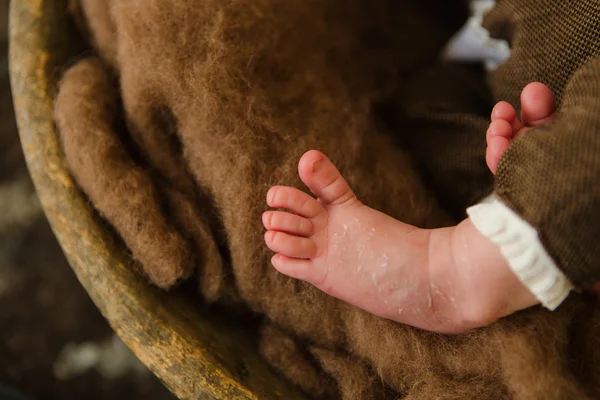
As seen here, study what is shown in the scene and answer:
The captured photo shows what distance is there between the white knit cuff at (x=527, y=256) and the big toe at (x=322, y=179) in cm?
17

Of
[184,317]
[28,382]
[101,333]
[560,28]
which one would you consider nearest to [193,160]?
[184,317]

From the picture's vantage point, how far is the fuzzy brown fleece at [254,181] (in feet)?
1.91

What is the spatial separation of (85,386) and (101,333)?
0.12 meters

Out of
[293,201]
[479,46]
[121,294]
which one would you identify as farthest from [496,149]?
[121,294]

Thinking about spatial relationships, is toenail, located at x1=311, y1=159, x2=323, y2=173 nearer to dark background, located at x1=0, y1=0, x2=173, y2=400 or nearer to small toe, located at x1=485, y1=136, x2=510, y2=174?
small toe, located at x1=485, y1=136, x2=510, y2=174

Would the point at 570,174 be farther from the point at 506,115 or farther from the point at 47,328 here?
the point at 47,328

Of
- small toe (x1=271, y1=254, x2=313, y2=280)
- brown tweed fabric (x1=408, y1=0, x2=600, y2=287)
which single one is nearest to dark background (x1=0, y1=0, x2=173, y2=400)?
small toe (x1=271, y1=254, x2=313, y2=280)

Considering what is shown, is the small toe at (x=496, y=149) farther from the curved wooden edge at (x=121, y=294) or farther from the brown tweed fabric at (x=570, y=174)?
the curved wooden edge at (x=121, y=294)

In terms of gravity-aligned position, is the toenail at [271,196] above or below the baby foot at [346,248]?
above

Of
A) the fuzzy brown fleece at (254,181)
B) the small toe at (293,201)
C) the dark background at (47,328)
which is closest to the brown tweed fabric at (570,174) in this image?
the fuzzy brown fleece at (254,181)

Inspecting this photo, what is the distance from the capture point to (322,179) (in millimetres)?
608

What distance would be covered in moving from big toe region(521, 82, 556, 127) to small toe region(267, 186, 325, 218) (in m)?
0.28

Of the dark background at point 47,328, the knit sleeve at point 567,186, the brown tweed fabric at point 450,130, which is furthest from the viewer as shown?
the dark background at point 47,328

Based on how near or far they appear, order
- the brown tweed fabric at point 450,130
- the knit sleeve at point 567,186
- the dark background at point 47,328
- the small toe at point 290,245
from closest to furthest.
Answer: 1. the knit sleeve at point 567,186
2. the small toe at point 290,245
3. the brown tweed fabric at point 450,130
4. the dark background at point 47,328
